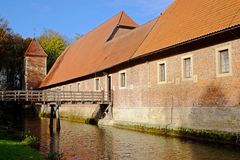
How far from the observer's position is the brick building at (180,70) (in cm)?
1423

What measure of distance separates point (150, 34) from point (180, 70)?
5512mm

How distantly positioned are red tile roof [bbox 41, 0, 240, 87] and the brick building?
2.2 inches

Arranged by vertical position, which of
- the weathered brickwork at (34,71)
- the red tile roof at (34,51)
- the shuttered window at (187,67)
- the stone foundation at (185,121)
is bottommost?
the stone foundation at (185,121)

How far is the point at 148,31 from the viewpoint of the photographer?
22.8m

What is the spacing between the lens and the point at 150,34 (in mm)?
22125

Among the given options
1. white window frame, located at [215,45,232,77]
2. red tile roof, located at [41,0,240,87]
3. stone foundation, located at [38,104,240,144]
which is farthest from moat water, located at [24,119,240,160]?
red tile roof, located at [41,0,240,87]

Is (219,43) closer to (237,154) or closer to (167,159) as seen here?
(237,154)

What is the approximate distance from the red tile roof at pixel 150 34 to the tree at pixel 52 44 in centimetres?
1724

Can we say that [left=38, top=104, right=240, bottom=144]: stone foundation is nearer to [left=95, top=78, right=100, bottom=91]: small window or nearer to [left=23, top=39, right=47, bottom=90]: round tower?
[left=95, top=78, right=100, bottom=91]: small window

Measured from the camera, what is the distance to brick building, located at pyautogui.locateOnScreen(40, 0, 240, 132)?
14.2 m

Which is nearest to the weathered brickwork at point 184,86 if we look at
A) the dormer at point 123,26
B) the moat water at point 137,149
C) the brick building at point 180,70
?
the brick building at point 180,70

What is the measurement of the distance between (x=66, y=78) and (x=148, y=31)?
13756 millimetres

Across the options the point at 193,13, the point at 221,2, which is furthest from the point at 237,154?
the point at 193,13

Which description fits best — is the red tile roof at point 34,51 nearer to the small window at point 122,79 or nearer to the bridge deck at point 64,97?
the bridge deck at point 64,97
